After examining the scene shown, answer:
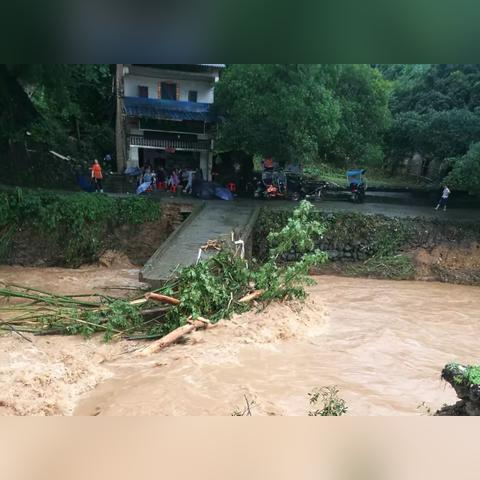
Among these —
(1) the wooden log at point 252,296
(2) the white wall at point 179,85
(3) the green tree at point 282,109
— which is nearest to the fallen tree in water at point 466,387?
(1) the wooden log at point 252,296

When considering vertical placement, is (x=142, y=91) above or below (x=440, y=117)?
above

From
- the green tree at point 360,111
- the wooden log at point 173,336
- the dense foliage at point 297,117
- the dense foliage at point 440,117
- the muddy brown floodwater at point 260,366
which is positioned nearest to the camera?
the muddy brown floodwater at point 260,366

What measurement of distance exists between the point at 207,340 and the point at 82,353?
74.2 inches

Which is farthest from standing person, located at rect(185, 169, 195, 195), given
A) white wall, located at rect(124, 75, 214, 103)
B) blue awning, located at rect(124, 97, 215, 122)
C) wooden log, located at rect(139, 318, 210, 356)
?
Answer: wooden log, located at rect(139, 318, 210, 356)

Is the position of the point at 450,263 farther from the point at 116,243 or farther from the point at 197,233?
the point at 116,243

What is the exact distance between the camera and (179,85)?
17500mm

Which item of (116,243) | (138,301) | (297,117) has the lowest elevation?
(116,243)

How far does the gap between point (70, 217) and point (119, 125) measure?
604cm

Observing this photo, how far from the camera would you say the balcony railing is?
17438 mm

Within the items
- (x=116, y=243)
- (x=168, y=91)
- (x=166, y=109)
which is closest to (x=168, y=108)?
(x=166, y=109)

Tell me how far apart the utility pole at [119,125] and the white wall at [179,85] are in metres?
0.29

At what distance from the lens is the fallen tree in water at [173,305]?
7488mm

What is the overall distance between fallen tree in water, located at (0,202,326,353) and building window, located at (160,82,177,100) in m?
10.7

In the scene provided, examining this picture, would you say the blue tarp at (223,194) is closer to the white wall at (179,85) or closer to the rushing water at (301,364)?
the white wall at (179,85)
